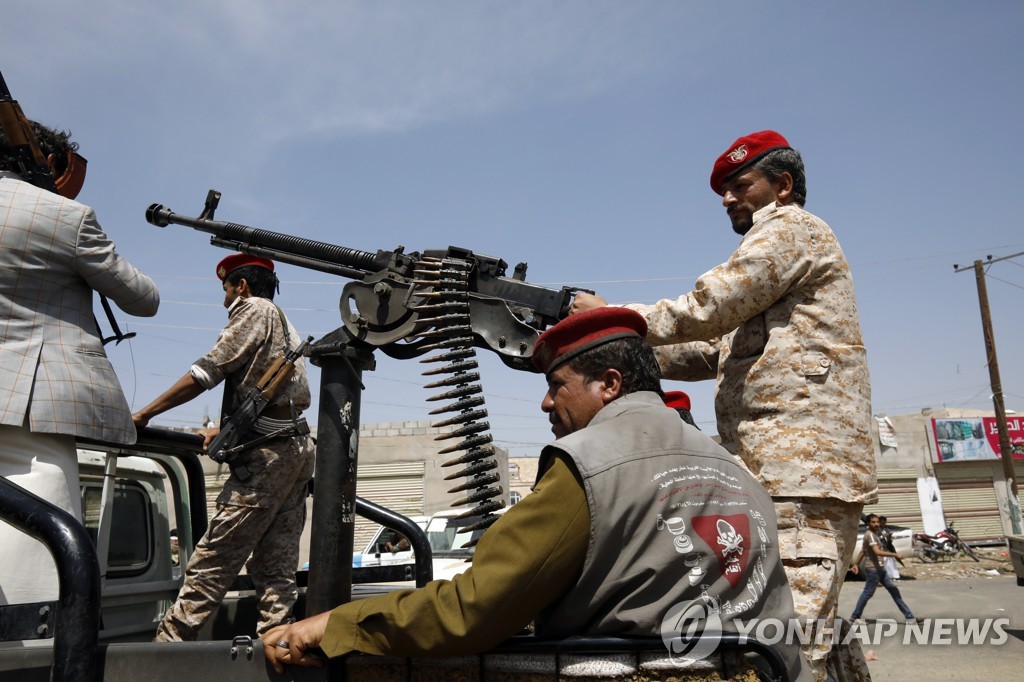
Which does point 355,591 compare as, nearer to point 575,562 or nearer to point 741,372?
point 741,372

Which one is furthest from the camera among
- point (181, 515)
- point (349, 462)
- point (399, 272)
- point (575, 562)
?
point (181, 515)

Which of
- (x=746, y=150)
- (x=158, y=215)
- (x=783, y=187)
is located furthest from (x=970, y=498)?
(x=158, y=215)

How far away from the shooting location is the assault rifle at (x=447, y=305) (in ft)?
8.90

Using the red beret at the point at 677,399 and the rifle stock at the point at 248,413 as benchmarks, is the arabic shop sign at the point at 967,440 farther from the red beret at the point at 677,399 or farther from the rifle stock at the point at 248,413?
the rifle stock at the point at 248,413

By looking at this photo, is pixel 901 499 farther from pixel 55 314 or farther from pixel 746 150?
pixel 55 314

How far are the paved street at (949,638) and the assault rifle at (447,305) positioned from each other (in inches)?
72.6

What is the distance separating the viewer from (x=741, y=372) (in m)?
2.88

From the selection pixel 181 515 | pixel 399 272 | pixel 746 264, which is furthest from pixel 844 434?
pixel 181 515

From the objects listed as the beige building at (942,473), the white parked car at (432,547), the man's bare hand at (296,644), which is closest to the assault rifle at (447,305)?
the man's bare hand at (296,644)

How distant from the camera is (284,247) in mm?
3279

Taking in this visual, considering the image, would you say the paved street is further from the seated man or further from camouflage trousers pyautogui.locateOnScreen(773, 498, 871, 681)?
the seated man

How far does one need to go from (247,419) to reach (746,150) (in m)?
2.59

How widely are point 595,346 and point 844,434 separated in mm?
1102

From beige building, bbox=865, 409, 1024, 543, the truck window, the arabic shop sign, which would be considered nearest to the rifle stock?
the truck window
